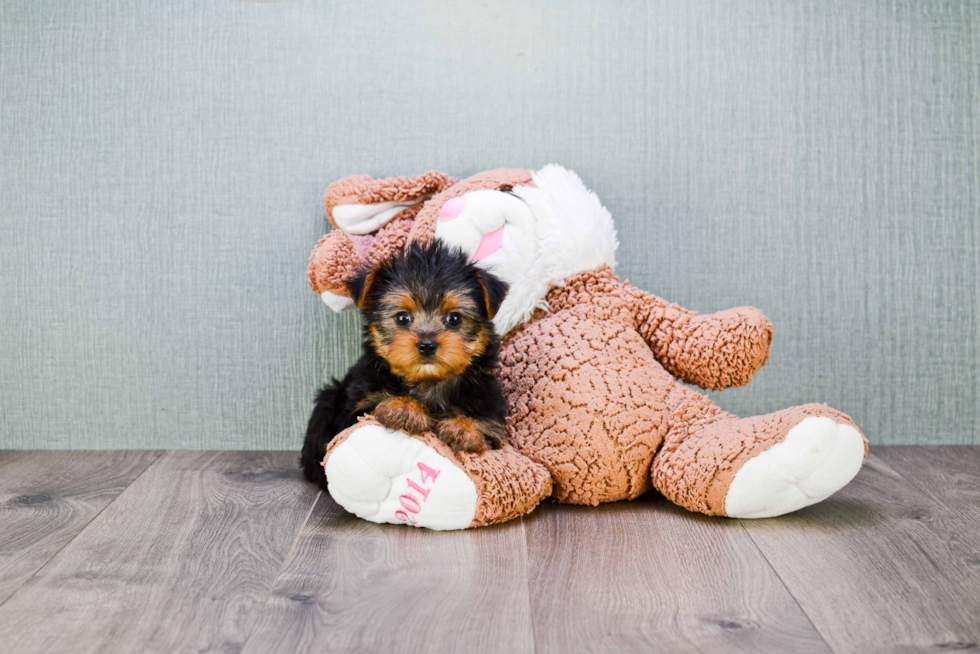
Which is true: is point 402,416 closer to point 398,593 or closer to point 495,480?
point 495,480

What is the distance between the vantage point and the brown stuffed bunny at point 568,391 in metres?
1.67

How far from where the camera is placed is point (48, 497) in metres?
1.98

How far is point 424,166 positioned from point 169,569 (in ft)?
4.42

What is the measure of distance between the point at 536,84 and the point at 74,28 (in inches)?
54.9

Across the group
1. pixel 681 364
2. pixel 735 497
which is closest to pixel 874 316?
pixel 681 364

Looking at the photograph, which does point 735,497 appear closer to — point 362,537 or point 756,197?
point 362,537

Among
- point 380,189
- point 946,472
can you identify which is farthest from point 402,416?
point 946,472

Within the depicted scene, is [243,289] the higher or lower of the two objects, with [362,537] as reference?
higher

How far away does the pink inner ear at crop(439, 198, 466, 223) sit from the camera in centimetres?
194

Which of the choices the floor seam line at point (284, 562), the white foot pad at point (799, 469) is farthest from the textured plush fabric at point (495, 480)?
the white foot pad at point (799, 469)

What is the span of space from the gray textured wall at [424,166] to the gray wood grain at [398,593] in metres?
0.88

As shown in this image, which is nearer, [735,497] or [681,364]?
[735,497]

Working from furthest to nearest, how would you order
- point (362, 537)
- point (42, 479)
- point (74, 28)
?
point (74, 28) → point (42, 479) → point (362, 537)

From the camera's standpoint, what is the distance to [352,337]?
2381mm
